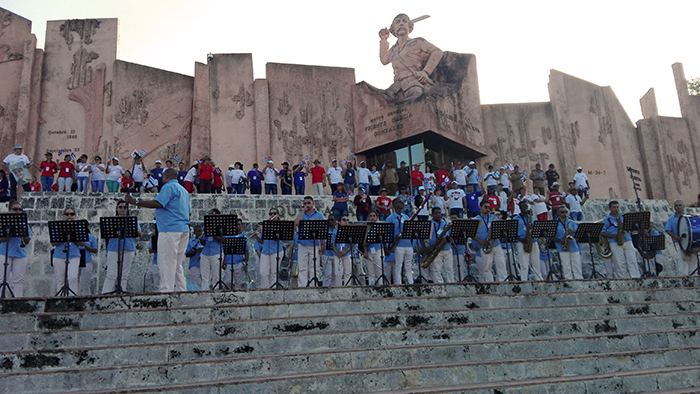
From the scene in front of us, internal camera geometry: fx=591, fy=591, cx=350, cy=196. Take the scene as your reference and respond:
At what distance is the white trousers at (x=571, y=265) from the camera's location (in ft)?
37.1

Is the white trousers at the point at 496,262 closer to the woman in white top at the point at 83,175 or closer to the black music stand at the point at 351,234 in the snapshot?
the black music stand at the point at 351,234

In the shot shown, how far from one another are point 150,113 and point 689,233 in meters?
17.4

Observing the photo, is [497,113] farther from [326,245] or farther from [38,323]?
[38,323]

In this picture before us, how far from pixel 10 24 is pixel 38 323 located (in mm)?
18602

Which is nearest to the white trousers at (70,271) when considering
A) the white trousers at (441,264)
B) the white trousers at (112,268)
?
the white trousers at (112,268)

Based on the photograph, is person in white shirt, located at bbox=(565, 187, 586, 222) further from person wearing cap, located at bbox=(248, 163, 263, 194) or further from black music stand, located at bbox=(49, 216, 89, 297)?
black music stand, located at bbox=(49, 216, 89, 297)

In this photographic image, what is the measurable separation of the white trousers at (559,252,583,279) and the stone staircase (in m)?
2.74

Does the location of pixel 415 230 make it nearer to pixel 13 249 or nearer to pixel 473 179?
pixel 13 249

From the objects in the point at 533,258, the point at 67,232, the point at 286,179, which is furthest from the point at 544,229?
the point at 286,179

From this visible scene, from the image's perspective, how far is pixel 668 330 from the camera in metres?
7.76

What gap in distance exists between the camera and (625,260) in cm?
1186

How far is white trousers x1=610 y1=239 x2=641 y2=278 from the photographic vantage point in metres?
11.7

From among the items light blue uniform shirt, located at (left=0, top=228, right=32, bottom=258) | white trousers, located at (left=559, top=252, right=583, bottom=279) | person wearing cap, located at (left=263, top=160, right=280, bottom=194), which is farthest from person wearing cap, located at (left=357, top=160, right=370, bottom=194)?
light blue uniform shirt, located at (left=0, top=228, right=32, bottom=258)

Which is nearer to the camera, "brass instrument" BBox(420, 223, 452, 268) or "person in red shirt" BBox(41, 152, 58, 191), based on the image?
"brass instrument" BBox(420, 223, 452, 268)
